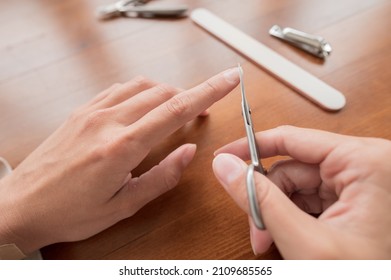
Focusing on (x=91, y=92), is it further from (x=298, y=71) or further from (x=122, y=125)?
(x=298, y=71)

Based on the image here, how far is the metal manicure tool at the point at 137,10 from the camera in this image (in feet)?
2.65

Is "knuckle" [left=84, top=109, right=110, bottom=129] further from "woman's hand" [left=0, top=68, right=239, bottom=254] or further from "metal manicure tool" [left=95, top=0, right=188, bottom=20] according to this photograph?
"metal manicure tool" [left=95, top=0, right=188, bottom=20]

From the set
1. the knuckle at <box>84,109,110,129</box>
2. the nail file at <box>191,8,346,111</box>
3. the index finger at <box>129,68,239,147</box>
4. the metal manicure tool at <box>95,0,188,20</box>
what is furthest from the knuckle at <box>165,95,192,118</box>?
the metal manicure tool at <box>95,0,188,20</box>

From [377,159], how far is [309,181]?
0.10 meters

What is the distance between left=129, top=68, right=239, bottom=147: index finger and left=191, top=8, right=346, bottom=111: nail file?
0.49ft

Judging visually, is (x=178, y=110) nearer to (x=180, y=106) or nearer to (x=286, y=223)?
(x=180, y=106)

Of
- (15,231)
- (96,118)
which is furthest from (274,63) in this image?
(15,231)

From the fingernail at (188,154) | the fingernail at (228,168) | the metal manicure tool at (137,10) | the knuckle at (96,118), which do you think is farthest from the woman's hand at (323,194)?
the metal manicure tool at (137,10)

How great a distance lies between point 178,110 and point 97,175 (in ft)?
0.47

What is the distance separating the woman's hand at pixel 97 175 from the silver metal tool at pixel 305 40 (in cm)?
24

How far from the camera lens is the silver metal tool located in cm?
65

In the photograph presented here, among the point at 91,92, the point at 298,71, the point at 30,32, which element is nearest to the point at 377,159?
the point at 298,71

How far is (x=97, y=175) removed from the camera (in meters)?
0.43

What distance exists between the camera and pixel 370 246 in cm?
31
